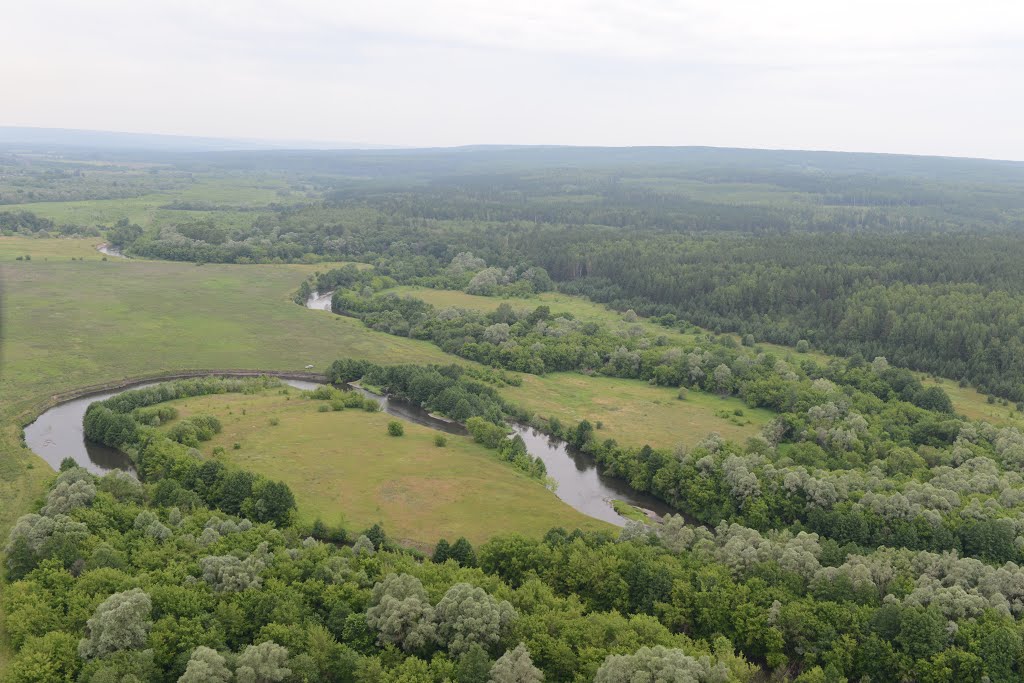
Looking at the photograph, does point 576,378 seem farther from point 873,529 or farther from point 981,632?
point 981,632

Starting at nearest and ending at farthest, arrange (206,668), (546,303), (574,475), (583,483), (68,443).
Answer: (206,668)
(583,483)
(68,443)
(574,475)
(546,303)

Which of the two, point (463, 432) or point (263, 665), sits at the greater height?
point (263, 665)

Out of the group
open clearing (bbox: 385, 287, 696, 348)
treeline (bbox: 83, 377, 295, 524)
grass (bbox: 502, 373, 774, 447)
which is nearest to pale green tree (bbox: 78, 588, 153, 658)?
treeline (bbox: 83, 377, 295, 524)

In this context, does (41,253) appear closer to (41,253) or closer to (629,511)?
(41,253)

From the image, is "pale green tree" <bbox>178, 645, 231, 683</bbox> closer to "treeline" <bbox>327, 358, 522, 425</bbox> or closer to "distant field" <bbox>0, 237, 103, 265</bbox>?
"treeline" <bbox>327, 358, 522, 425</bbox>

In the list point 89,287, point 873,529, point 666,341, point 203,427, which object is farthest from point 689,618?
point 89,287

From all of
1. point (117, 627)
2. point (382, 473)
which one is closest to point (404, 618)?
point (117, 627)

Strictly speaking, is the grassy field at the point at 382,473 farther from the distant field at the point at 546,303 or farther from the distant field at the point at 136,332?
the distant field at the point at 546,303
